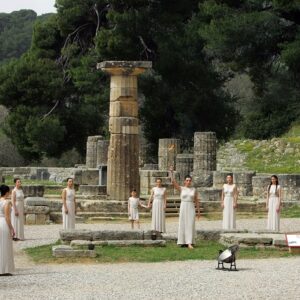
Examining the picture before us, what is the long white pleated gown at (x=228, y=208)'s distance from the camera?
80.0 ft

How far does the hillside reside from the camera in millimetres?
43062

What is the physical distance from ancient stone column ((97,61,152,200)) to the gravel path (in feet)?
38.6

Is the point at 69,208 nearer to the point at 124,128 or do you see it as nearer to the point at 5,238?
the point at 5,238

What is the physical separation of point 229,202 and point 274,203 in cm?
108

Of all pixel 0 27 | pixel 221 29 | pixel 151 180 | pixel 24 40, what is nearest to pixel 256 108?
pixel 221 29

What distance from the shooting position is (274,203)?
2467 cm

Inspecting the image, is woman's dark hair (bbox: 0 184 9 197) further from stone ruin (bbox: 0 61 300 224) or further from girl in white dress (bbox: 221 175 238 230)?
stone ruin (bbox: 0 61 300 224)

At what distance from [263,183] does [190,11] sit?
83.7 ft

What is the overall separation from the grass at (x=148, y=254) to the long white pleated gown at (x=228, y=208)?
9.86 ft

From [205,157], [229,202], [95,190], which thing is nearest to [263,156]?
[205,157]

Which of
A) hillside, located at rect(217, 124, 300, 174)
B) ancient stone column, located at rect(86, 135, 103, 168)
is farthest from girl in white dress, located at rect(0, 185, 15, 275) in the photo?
ancient stone column, located at rect(86, 135, 103, 168)

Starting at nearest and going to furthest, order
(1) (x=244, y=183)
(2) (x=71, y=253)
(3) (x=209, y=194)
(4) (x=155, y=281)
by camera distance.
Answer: (4) (x=155, y=281) < (2) (x=71, y=253) < (3) (x=209, y=194) < (1) (x=244, y=183)

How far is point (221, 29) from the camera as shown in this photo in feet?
171

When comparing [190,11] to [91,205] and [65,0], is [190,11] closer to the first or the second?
[65,0]
